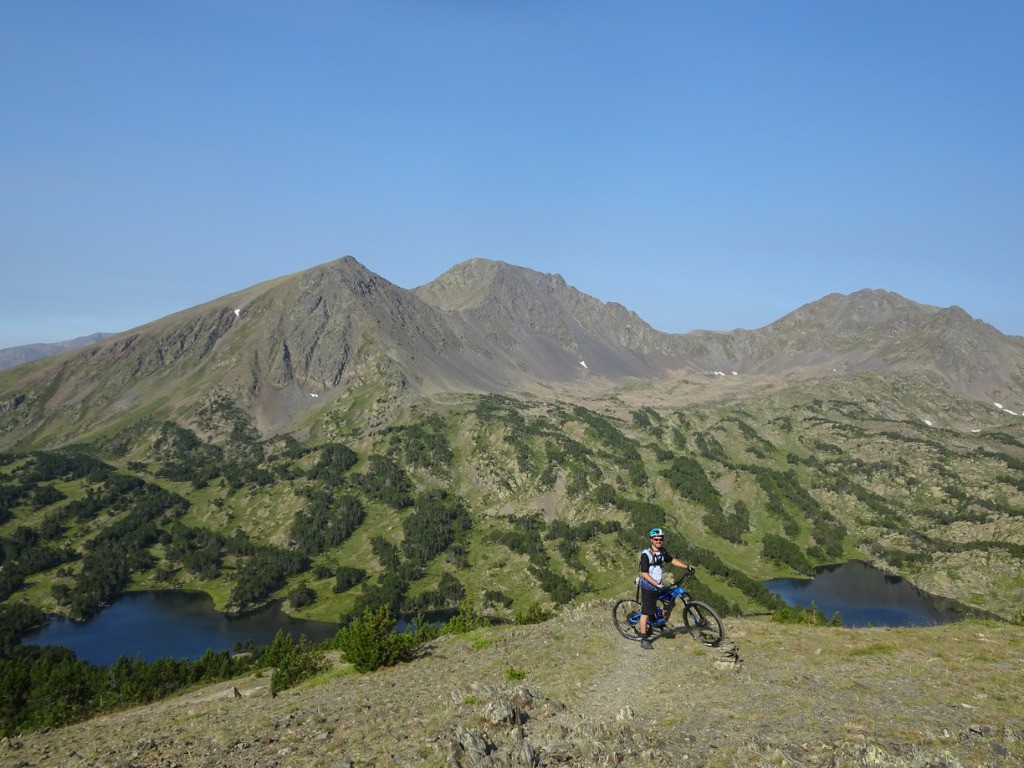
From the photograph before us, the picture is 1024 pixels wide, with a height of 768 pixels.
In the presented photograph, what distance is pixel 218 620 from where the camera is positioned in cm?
17950

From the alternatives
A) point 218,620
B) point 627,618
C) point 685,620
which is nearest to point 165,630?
point 218,620

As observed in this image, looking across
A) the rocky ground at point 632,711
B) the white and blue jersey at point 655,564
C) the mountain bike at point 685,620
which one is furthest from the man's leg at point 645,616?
the white and blue jersey at point 655,564

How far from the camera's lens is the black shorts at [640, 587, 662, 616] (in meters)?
24.9

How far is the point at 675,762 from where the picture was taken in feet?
49.1

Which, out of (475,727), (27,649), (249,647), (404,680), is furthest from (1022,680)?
(27,649)

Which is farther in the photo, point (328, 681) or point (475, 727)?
point (328, 681)

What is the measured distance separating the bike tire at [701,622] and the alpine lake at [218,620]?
160 metres

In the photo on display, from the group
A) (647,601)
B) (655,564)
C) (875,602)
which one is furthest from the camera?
(875,602)

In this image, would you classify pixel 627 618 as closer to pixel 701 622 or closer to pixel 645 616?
pixel 645 616

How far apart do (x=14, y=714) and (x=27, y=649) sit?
122 metres

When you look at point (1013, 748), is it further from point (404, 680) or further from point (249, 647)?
point (249, 647)

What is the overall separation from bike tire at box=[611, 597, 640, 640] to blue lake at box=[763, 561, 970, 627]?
545 feet

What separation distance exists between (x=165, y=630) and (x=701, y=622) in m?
196

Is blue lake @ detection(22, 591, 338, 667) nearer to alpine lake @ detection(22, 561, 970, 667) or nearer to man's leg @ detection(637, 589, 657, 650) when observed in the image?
alpine lake @ detection(22, 561, 970, 667)
